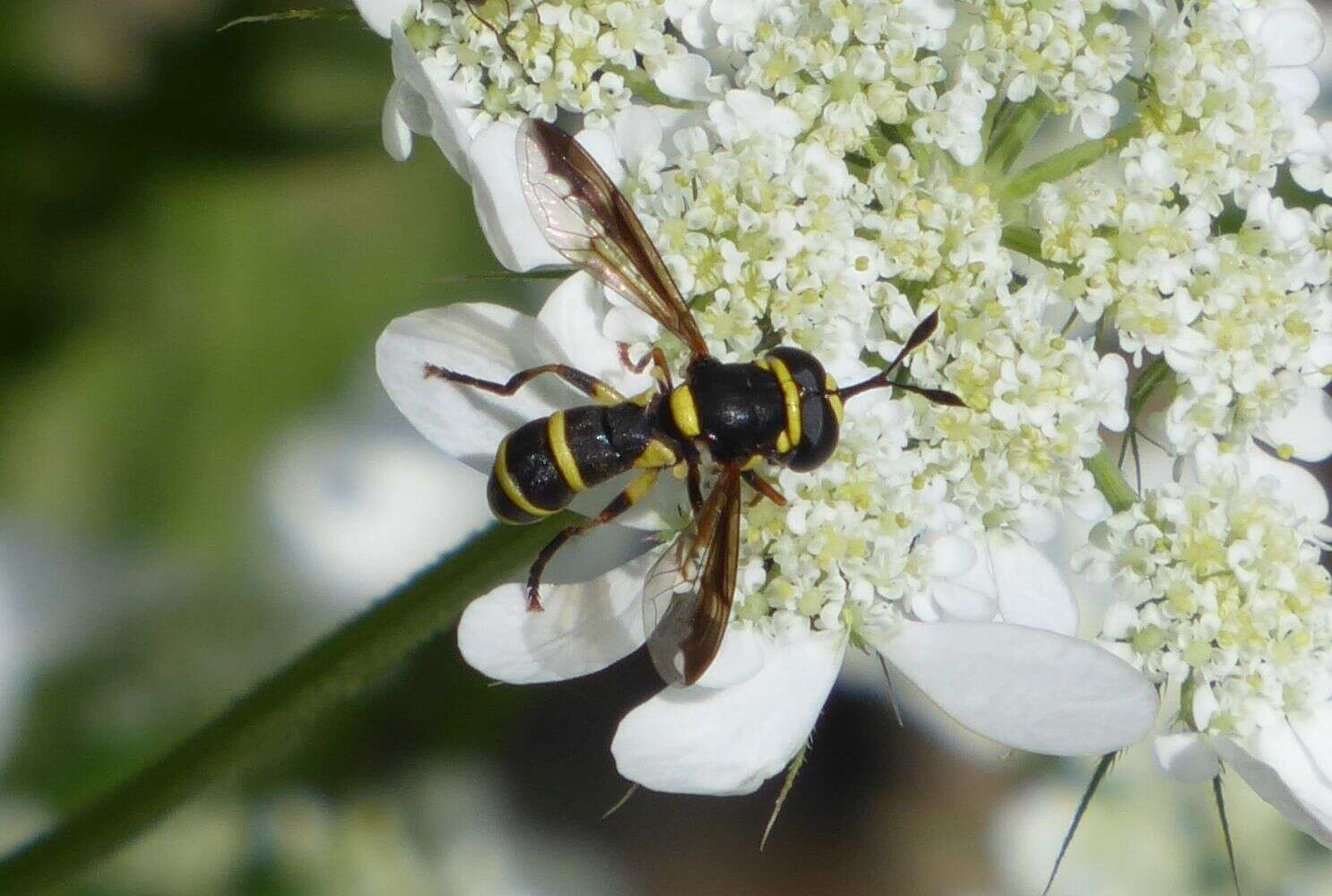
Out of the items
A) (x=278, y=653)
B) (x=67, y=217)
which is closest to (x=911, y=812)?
(x=278, y=653)

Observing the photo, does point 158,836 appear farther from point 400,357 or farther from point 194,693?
point 400,357

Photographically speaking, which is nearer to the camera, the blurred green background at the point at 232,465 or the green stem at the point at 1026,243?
the green stem at the point at 1026,243

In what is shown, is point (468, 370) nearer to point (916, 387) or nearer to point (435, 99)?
point (435, 99)

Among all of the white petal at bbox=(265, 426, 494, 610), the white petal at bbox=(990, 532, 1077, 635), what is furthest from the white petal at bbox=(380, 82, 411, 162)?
the white petal at bbox=(265, 426, 494, 610)

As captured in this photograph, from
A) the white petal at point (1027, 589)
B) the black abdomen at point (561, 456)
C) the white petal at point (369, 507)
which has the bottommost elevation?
the white petal at point (369, 507)

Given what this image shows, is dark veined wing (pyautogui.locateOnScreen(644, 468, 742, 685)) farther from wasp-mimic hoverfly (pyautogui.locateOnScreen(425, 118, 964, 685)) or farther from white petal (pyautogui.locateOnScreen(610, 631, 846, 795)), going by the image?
white petal (pyautogui.locateOnScreen(610, 631, 846, 795))

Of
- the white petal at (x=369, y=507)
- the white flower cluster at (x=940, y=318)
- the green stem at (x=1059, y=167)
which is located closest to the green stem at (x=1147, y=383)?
the white flower cluster at (x=940, y=318)

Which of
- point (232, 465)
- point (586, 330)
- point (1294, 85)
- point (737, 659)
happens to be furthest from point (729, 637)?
point (232, 465)

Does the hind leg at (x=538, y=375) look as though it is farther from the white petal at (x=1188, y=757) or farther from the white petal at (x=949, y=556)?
the white petal at (x=1188, y=757)
